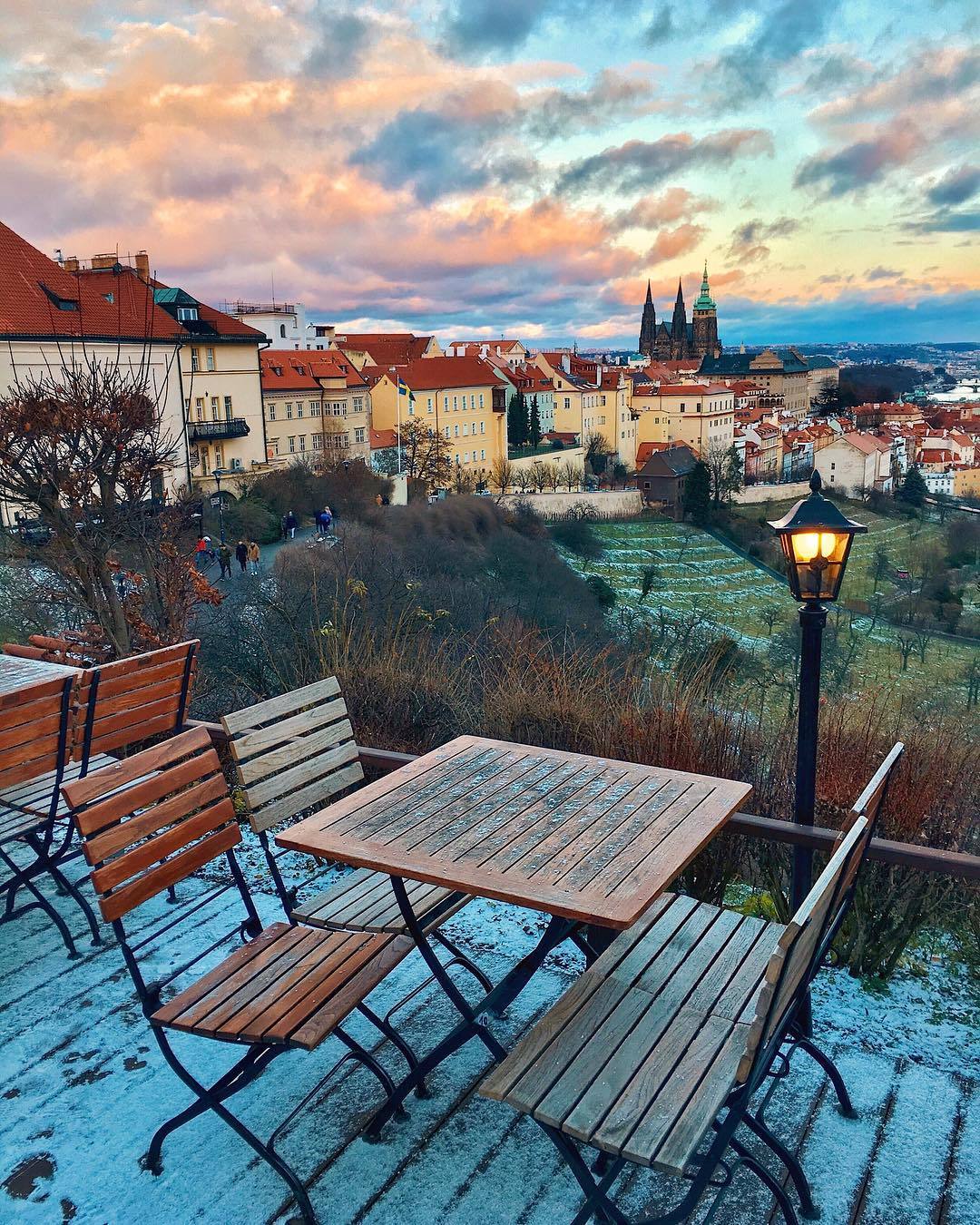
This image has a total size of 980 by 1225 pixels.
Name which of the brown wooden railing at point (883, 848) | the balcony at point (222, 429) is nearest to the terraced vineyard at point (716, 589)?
the balcony at point (222, 429)

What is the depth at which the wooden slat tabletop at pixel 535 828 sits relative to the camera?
2172 millimetres

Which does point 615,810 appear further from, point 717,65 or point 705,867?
point 717,65

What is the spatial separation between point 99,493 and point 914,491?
50.1 m

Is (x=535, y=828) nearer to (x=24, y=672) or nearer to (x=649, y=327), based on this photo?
(x=24, y=672)

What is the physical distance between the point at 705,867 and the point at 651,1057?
194cm

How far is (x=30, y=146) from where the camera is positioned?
15984 millimetres

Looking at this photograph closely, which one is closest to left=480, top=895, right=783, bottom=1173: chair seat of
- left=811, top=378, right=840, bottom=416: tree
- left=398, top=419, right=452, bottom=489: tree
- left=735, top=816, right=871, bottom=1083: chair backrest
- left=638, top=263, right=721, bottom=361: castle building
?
left=735, top=816, right=871, bottom=1083: chair backrest

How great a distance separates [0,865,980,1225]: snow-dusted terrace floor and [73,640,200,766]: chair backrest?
3.19 feet

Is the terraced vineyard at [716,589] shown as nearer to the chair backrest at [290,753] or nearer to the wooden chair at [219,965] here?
the chair backrest at [290,753]

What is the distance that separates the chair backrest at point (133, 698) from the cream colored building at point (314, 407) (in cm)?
4402

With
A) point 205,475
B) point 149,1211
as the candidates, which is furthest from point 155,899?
point 205,475

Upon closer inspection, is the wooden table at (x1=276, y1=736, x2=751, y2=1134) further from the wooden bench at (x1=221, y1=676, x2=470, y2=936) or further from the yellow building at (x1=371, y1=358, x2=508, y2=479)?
the yellow building at (x1=371, y1=358, x2=508, y2=479)

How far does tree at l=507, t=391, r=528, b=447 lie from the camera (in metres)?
72.4

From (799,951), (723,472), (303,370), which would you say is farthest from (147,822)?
(723,472)
